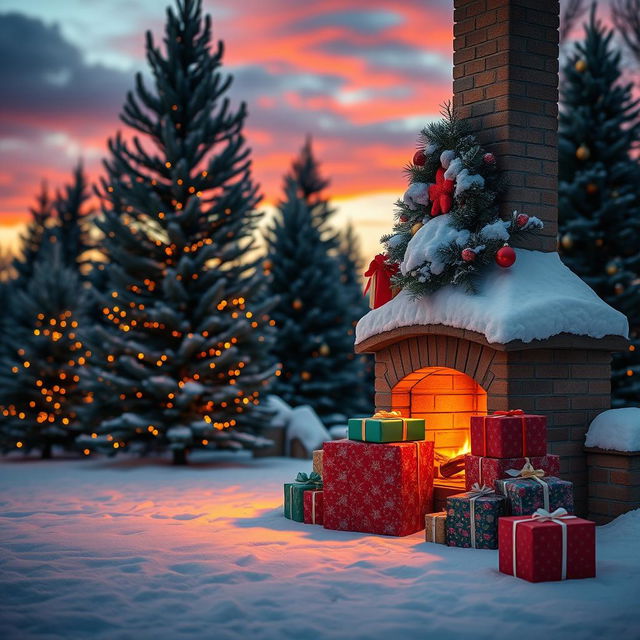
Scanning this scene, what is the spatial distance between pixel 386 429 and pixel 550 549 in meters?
1.75

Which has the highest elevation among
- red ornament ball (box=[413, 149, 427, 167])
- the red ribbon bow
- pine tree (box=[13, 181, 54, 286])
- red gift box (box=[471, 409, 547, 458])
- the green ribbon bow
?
pine tree (box=[13, 181, 54, 286])

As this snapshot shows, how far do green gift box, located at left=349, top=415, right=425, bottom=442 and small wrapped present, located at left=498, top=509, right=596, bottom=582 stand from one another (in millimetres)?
1468

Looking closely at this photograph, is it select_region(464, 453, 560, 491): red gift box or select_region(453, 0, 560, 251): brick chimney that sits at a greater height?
select_region(453, 0, 560, 251): brick chimney

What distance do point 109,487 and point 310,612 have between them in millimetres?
5348

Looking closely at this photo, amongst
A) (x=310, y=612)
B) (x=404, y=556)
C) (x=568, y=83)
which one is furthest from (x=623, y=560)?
(x=568, y=83)

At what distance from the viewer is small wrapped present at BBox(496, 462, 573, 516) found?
5.55 metres

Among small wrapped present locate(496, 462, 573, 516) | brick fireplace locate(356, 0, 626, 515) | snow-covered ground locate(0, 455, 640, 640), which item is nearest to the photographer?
snow-covered ground locate(0, 455, 640, 640)

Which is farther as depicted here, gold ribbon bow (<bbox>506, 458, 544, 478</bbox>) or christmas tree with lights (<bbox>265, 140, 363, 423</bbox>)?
christmas tree with lights (<bbox>265, 140, 363, 423</bbox>)

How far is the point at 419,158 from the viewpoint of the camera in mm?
7207

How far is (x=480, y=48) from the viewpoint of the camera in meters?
7.07

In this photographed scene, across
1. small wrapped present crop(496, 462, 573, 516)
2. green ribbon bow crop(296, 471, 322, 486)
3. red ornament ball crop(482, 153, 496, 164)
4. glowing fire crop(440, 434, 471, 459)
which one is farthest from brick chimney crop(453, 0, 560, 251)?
green ribbon bow crop(296, 471, 322, 486)

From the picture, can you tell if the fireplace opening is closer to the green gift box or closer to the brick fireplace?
the brick fireplace

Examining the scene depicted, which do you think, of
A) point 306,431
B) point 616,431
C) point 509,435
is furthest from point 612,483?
point 306,431

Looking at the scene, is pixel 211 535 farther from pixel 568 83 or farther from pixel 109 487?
pixel 568 83
